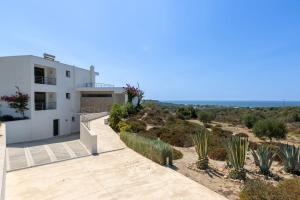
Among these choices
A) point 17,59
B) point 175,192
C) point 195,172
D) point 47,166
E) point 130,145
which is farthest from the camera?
point 17,59

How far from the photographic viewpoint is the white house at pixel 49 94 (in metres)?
23.1

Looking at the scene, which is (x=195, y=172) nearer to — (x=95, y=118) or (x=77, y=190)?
(x=77, y=190)

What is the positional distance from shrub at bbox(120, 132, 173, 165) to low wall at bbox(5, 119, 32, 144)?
12.0m

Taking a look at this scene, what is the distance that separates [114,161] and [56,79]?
19025mm

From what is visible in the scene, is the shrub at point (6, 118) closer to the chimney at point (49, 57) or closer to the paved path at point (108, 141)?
the chimney at point (49, 57)

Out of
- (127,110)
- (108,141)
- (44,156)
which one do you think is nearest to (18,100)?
(127,110)

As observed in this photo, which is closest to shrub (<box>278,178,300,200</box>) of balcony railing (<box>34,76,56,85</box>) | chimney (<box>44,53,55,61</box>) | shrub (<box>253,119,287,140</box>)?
shrub (<box>253,119,287,140</box>)

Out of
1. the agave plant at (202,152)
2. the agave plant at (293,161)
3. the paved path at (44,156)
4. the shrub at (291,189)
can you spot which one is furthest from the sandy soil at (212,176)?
the paved path at (44,156)

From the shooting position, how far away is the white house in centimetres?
2306

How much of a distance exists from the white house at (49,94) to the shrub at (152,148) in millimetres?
12860

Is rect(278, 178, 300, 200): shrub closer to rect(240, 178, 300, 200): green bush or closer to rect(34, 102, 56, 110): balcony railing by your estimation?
rect(240, 178, 300, 200): green bush

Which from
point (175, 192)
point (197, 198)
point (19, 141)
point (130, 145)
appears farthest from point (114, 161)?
point (19, 141)

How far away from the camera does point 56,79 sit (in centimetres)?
2745

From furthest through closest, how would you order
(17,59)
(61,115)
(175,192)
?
(61,115), (17,59), (175,192)
